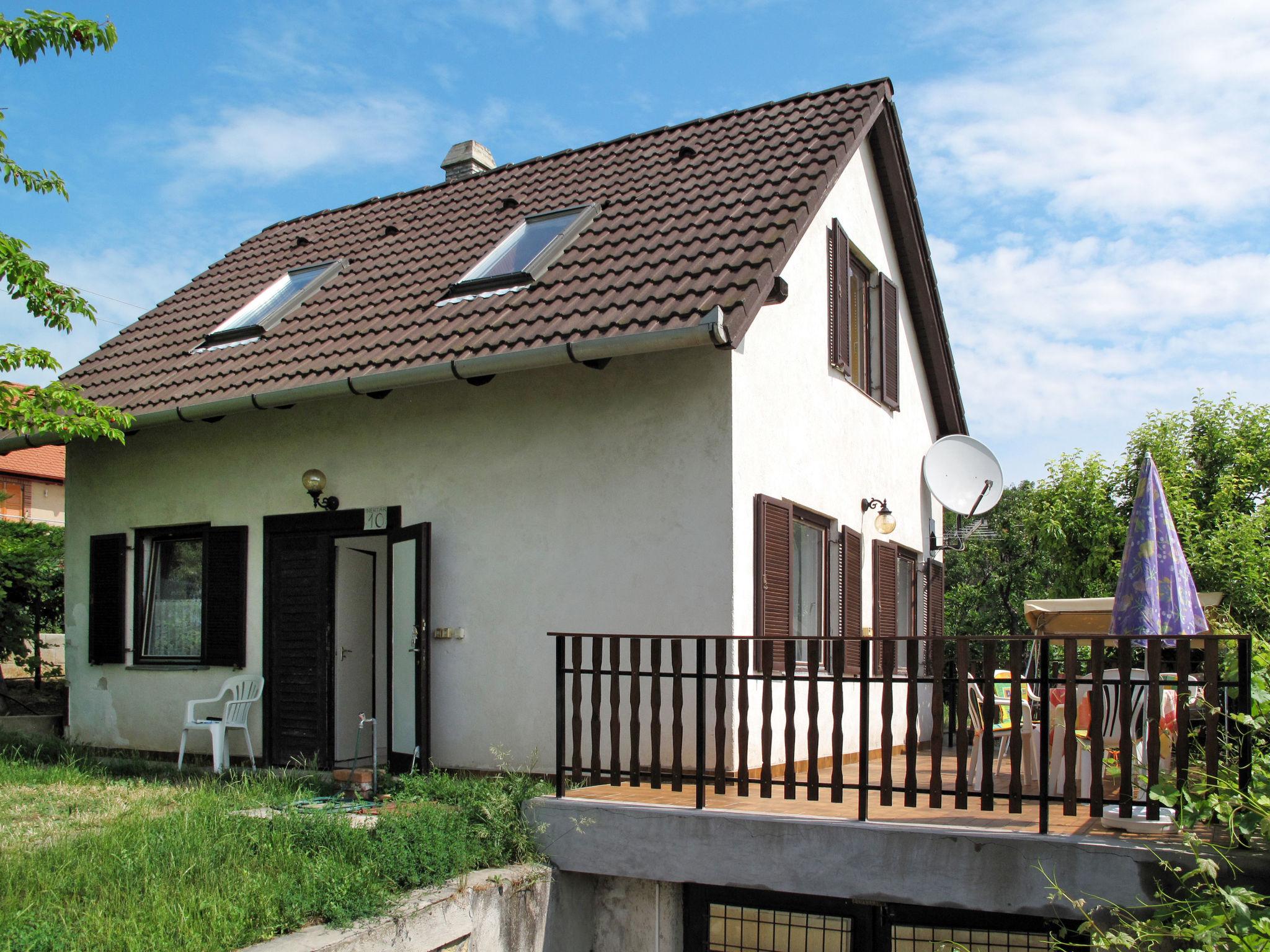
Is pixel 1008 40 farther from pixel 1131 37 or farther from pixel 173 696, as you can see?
pixel 173 696

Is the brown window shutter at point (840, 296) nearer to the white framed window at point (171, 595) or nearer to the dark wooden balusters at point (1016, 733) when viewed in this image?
the dark wooden balusters at point (1016, 733)

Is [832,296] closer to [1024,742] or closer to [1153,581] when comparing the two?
[1153,581]

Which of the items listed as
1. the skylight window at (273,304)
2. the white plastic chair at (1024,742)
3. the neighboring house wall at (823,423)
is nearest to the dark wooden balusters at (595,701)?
the neighboring house wall at (823,423)

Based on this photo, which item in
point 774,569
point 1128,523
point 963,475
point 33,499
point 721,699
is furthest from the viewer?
point 33,499

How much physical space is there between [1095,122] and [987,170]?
0.70m

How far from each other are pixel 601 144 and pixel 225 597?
5.72 metres

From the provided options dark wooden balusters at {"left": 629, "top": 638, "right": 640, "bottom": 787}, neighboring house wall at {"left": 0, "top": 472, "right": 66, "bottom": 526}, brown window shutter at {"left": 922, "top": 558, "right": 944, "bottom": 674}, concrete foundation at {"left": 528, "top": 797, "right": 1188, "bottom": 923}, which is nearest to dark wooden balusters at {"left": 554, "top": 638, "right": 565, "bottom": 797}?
concrete foundation at {"left": 528, "top": 797, "right": 1188, "bottom": 923}

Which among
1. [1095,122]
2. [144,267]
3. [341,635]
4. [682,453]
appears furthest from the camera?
[144,267]

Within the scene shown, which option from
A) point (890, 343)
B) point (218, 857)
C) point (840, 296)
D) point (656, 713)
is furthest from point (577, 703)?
point (890, 343)

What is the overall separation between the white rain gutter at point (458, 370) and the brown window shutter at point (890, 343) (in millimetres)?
4300

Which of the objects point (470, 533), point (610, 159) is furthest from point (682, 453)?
point (610, 159)

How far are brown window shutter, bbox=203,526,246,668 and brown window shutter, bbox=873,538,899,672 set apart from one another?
18.4ft

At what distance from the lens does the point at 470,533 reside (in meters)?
8.64

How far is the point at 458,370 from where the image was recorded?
8.07 metres
